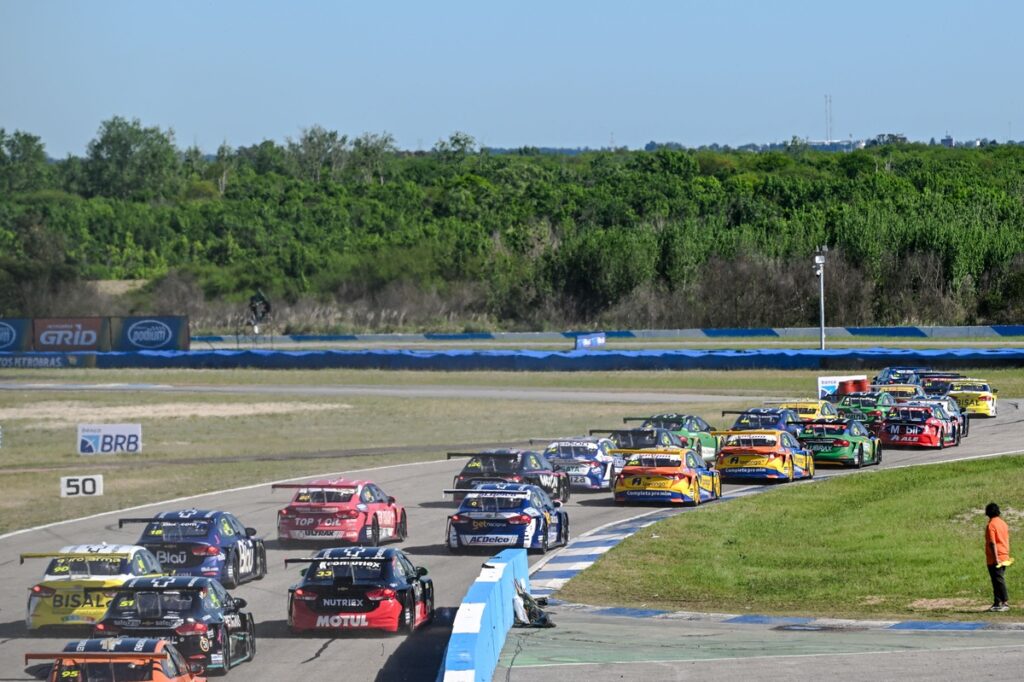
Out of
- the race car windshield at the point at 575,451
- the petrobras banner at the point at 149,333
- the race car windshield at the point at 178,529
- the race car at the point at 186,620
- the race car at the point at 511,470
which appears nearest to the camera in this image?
the race car at the point at 186,620

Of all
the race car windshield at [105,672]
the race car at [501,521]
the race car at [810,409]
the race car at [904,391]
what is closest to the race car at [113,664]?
the race car windshield at [105,672]

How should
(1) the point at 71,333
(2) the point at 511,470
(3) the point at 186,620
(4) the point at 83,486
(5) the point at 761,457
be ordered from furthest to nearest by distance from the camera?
1. (1) the point at 71,333
2. (5) the point at 761,457
3. (4) the point at 83,486
4. (2) the point at 511,470
5. (3) the point at 186,620

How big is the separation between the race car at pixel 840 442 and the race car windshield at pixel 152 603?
24063 millimetres

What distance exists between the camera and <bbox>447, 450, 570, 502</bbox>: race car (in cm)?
3017

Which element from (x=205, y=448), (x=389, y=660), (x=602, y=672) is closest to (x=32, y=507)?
(x=205, y=448)

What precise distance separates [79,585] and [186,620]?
9.03ft

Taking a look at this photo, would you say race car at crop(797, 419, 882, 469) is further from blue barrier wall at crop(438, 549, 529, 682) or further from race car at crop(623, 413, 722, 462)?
blue barrier wall at crop(438, 549, 529, 682)

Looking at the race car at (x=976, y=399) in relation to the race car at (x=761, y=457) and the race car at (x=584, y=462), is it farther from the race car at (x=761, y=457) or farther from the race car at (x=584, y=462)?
the race car at (x=584, y=462)

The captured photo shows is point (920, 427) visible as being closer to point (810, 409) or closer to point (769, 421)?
point (810, 409)

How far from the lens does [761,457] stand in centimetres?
3516

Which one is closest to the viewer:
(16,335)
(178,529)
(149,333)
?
(178,529)

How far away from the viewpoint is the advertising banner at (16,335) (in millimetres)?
85062

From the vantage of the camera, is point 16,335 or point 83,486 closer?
point 83,486

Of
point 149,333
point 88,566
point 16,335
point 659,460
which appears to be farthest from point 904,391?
point 16,335
